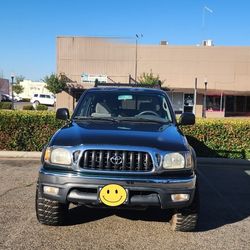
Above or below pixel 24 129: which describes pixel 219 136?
below

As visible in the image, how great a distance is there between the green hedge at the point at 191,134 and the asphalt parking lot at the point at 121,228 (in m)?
4.43

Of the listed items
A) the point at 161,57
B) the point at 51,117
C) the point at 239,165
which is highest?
the point at 161,57

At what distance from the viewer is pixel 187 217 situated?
542cm

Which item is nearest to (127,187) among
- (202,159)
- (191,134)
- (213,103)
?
(202,159)

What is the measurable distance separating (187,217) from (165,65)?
43636 mm

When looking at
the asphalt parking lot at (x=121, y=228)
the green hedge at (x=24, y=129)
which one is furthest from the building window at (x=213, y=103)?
the asphalt parking lot at (x=121, y=228)

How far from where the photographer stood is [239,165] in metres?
11.6

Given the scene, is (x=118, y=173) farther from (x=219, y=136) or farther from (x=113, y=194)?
(x=219, y=136)

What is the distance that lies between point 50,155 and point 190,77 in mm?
43955

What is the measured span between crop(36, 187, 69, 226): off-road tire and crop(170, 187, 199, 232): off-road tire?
52.9 inches

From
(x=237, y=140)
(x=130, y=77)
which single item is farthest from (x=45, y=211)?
(x=130, y=77)

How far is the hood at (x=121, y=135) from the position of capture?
16.6ft

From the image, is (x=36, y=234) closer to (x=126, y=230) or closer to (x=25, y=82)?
(x=126, y=230)

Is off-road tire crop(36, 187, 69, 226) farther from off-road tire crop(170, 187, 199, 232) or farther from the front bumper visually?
off-road tire crop(170, 187, 199, 232)
